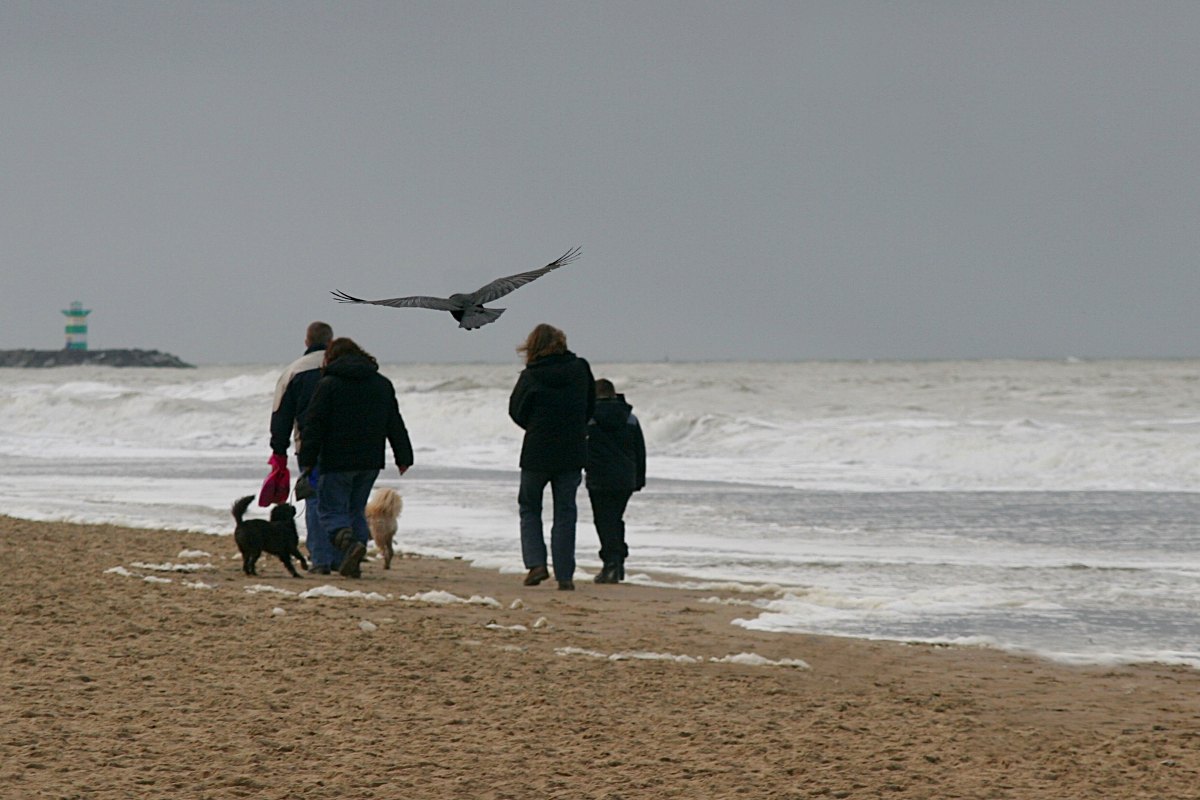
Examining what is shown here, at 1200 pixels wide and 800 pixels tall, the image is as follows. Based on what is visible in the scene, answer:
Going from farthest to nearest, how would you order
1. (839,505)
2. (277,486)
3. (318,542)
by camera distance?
(839,505) → (277,486) → (318,542)

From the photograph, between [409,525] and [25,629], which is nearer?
[25,629]

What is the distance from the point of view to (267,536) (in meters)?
9.36

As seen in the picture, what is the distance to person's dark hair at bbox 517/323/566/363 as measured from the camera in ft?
30.2

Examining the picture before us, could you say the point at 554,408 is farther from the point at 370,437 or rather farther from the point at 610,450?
the point at 370,437

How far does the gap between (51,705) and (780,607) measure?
4495 millimetres

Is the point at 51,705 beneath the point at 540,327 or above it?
A: beneath

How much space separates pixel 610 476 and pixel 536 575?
92 centimetres

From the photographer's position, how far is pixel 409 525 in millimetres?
13875

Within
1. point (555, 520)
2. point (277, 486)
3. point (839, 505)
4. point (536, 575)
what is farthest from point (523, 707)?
point (839, 505)

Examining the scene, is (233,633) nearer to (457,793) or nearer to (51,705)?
(51,705)

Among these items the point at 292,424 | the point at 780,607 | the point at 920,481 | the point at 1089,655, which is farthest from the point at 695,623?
the point at 920,481

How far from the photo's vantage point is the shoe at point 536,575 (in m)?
9.51

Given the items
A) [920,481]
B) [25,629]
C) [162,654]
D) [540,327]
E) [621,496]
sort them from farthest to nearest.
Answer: [920,481]
[621,496]
[540,327]
[25,629]
[162,654]

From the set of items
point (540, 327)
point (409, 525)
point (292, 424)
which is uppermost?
point (540, 327)
